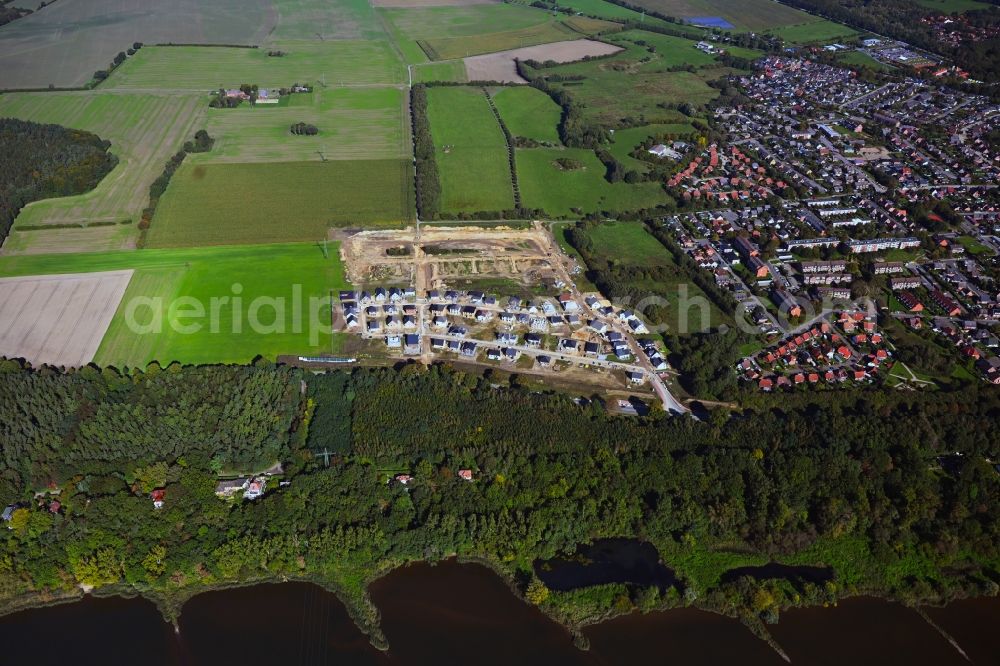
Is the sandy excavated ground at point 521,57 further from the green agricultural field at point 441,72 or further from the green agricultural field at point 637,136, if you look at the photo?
the green agricultural field at point 637,136

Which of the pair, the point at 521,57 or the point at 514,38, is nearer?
the point at 521,57

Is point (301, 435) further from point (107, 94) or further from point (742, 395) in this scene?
point (107, 94)

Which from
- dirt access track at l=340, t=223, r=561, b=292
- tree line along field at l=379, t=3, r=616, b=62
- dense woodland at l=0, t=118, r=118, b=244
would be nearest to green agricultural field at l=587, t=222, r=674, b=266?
dirt access track at l=340, t=223, r=561, b=292

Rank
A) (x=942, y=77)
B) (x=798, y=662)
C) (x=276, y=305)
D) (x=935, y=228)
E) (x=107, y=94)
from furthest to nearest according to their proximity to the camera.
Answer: (x=942, y=77), (x=107, y=94), (x=935, y=228), (x=276, y=305), (x=798, y=662)

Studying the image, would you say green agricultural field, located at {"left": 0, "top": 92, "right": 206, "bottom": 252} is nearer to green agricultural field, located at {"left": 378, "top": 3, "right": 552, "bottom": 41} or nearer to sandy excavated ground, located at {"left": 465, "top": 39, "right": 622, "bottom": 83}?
sandy excavated ground, located at {"left": 465, "top": 39, "right": 622, "bottom": 83}

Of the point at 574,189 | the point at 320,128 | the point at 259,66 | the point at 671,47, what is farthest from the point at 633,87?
the point at 259,66

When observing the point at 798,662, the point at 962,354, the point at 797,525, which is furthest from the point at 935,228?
the point at 798,662

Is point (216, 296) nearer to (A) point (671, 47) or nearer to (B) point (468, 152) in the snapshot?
(B) point (468, 152)
